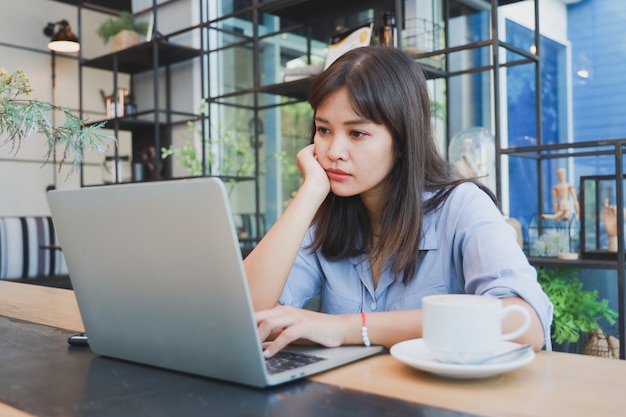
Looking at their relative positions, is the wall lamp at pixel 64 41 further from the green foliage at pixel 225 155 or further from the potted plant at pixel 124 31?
the green foliage at pixel 225 155

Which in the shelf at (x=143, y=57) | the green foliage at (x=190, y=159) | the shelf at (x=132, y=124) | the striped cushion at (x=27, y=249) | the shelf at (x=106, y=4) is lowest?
the striped cushion at (x=27, y=249)

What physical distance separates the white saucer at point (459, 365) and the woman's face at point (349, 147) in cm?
47

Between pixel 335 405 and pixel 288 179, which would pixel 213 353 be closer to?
pixel 335 405

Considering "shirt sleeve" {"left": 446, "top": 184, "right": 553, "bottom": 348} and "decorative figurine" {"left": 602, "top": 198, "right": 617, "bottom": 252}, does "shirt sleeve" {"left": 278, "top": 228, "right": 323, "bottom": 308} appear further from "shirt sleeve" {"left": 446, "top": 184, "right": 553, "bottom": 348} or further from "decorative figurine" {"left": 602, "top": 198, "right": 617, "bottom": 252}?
"decorative figurine" {"left": 602, "top": 198, "right": 617, "bottom": 252}

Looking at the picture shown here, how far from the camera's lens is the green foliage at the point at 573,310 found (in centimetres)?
257

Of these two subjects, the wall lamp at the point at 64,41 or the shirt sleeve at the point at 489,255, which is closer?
the shirt sleeve at the point at 489,255

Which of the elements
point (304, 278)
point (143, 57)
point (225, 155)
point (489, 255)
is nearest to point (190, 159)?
point (225, 155)

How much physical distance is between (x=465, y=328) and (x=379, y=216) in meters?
0.65

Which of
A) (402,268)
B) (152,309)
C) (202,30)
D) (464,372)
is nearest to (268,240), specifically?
(402,268)

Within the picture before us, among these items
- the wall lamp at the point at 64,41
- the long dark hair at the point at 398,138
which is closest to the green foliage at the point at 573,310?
the long dark hair at the point at 398,138

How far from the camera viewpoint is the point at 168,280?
2.50 feet

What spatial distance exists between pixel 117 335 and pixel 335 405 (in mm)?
367

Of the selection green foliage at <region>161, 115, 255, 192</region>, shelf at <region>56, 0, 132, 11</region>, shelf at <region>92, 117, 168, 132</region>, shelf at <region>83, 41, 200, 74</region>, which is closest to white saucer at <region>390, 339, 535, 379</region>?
green foliage at <region>161, 115, 255, 192</region>

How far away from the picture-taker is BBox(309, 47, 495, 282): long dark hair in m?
1.20
